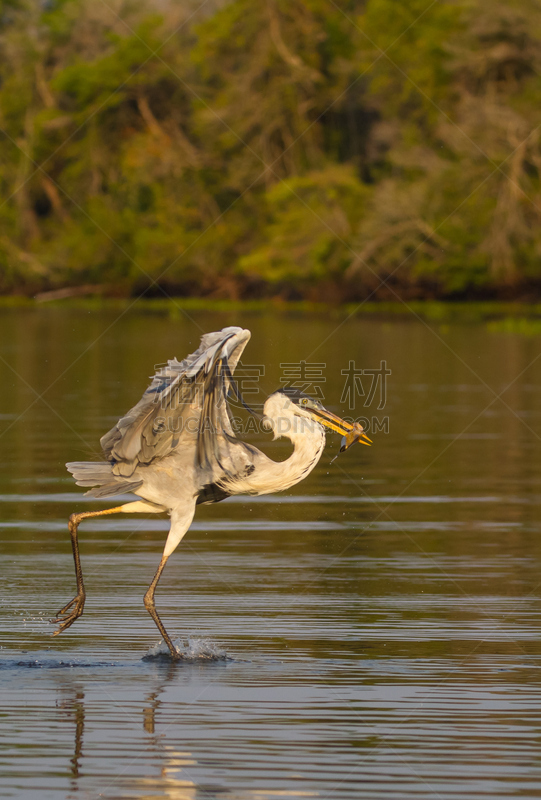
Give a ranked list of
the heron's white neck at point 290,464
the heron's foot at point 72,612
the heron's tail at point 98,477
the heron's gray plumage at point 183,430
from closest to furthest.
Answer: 1. the heron's foot at point 72,612
2. the heron's gray plumage at point 183,430
3. the heron's white neck at point 290,464
4. the heron's tail at point 98,477

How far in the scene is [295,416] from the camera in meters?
7.79

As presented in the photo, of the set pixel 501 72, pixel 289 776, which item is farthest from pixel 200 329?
pixel 289 776

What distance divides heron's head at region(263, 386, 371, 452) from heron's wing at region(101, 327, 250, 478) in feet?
0.83

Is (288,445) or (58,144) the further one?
(58,144)

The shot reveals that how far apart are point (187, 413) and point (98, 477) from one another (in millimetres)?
736

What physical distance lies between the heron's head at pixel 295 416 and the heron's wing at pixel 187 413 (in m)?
0.25

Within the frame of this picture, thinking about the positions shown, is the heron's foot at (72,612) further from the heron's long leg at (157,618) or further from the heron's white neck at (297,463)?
the heron's white neck at (297,463)

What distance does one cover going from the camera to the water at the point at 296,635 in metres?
5.45

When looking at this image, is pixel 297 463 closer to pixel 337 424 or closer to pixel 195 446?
pixel 337 424

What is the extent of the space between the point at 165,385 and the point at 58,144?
5508 centimetres

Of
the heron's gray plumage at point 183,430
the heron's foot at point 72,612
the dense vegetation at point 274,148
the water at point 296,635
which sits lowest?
the water at point 296,635

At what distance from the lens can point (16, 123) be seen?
6228 cm

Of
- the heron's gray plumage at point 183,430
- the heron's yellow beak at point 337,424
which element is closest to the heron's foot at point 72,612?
the heron's gray plumage at point 183,430

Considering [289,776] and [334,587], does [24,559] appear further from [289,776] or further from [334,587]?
[289,776]
